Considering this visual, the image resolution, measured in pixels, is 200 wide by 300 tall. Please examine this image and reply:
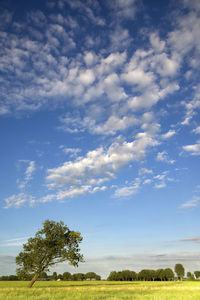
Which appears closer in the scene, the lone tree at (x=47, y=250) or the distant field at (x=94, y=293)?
the distant field at (x=94, y=293)

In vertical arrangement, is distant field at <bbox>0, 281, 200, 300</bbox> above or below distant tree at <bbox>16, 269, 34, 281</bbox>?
below

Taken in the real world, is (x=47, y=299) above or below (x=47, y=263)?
below

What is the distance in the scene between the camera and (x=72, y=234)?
47.5m

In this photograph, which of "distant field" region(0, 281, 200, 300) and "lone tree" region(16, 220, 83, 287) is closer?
Result: "distant field" region(0, 281, 200, 300)

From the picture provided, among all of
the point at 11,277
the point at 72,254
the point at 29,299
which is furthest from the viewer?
the point at 11,277

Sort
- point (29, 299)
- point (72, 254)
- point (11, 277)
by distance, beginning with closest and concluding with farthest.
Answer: point (29, 299) → point (72, 254) → point (11, 277)

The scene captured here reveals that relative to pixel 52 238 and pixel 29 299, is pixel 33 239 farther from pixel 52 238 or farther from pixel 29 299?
pixel 29 299

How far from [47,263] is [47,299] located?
78.5 ft

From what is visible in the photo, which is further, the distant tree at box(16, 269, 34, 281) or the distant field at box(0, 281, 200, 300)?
the distant tree at box(16, 269, 34, 281)

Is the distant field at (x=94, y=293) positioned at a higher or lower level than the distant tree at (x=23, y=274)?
lower

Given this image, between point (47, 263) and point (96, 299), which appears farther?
point (47, 263)

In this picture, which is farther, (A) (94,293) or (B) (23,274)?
(B) (23,274)

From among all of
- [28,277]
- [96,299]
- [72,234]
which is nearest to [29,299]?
[96,299]

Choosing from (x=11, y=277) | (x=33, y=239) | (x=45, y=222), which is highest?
(x=45, y=222)
